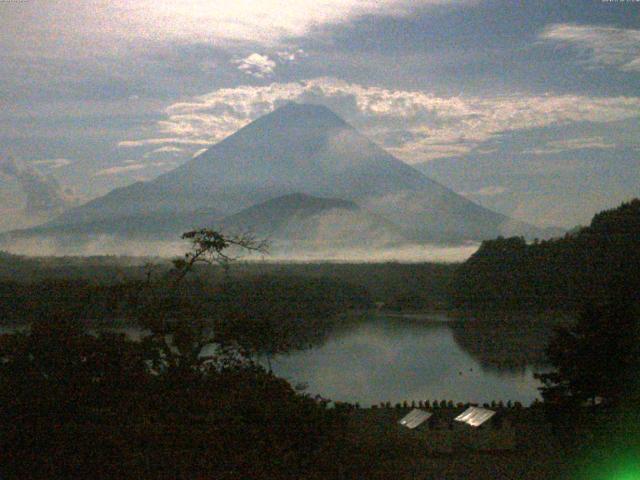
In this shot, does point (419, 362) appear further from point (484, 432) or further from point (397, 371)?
point (484, 432)

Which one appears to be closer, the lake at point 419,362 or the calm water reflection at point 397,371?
the calm water reflection at point 397,371

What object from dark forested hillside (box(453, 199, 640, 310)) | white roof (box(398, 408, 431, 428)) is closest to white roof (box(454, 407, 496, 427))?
white roof (box(398, 408, 431, 428))

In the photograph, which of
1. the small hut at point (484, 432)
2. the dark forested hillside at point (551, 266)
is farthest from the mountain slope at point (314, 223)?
the small hut at point (484, 432)

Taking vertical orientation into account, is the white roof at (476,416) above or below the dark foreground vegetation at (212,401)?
below

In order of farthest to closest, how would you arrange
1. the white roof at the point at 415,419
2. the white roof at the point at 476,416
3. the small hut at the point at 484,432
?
the white roof at the point at 415,419 → the white roof at the point at 476,416 → the small hut at the point at 484,432

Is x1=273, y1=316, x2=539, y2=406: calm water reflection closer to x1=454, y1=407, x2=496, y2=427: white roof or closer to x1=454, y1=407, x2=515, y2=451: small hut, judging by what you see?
x1=454, y1=407, x2=496, y2=427: white roof

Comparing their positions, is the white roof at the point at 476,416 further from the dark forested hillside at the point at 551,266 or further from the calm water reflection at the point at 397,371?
the dark forested hillside at the point at 551,266
